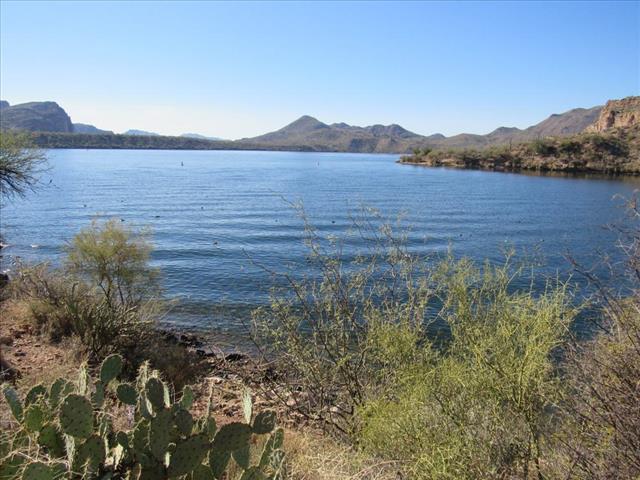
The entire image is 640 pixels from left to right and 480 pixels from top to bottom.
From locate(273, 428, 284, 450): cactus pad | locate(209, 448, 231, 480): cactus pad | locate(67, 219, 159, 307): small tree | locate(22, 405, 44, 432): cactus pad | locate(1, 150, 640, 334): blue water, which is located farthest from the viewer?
locate(1, 150, 640, 334): blue water

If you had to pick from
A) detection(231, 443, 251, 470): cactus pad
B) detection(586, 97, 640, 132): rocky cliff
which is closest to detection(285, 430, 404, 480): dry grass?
detection(231, 443, 251, 470): cactus pad

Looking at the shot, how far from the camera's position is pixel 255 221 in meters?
34.2

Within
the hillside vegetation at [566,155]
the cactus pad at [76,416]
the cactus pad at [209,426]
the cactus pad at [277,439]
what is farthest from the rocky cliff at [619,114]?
the cactus pad at [76,416]

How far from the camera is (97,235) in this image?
13828 millimetres

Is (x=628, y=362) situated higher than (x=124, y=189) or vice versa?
(x=628, y=362)

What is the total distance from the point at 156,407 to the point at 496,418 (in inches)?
121

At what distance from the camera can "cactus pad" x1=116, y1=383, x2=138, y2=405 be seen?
15.2 ft

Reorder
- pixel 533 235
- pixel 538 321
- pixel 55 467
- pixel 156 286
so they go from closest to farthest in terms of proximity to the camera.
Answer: pixel 55 467, pixel 538 321, pixel 156 286, pixel 533 235

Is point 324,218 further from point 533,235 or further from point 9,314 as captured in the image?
point 9,314

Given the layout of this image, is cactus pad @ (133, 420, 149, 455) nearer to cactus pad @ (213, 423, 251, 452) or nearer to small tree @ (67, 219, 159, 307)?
cactus pad @ (213, 423, 251, 452)

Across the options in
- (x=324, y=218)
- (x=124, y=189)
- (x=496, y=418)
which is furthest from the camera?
(x=124, y=189)

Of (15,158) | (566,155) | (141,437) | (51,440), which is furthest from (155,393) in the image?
(566,155)

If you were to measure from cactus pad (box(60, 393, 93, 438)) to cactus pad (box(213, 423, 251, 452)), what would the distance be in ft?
3.71

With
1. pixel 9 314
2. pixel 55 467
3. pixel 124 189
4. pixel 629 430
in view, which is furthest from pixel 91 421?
pixel 124 189
